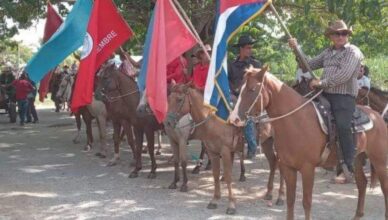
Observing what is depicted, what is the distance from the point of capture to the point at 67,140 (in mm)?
15688

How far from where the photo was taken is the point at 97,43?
8750 mm

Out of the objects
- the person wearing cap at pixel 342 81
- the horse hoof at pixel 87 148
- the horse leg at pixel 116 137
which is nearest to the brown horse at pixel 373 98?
the person wearing cap at pixel 342 81

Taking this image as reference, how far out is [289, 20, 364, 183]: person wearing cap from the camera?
20.1ft

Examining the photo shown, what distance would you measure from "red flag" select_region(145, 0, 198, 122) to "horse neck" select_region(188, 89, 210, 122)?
588 millimetres

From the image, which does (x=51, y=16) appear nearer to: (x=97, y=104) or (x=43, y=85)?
(x=43, y=85)

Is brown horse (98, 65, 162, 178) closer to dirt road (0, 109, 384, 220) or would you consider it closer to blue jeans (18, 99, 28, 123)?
dirt road (0, 109, 384, 220)

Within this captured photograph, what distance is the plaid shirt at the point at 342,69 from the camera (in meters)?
6.13

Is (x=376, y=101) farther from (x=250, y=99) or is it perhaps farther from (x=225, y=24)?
(x=250, y=99)

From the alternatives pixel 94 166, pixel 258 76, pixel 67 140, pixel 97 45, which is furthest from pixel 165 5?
pixel 67 140

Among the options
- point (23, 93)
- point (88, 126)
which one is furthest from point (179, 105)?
point (23, 93)

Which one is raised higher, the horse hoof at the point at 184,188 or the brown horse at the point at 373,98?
the brown horse at the point at 373,98

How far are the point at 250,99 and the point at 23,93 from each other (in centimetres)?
1607

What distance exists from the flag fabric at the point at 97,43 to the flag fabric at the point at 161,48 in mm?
939

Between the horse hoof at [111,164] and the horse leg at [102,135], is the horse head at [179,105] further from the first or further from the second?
the horse leg at [102,135]
